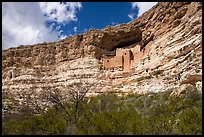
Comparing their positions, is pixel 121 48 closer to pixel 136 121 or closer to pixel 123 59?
pixel 123 59

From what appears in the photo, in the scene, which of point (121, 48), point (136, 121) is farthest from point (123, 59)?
point (136, 121)

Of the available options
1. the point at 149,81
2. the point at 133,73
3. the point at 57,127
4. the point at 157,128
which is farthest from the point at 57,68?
the point at 157,128

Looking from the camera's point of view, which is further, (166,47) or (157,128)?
(166,47)

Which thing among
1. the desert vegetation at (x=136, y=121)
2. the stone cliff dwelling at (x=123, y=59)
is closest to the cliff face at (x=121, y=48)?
the stone cliff dwelling at (x=123, y=59)

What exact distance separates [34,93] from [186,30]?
44.5ft

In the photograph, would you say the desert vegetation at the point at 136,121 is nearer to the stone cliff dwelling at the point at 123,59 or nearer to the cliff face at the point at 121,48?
the cliff face at the point at 121,48

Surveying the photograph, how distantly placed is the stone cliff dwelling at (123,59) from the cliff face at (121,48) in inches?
8.0

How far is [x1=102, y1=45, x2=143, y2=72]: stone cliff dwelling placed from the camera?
26467mm

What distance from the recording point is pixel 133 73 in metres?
25.0

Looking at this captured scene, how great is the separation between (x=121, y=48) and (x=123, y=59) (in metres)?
2.00

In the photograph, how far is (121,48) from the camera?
2898 centimetres

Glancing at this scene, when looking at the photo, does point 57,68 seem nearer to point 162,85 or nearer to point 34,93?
point 34,93

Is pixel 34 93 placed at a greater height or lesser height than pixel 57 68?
lesser

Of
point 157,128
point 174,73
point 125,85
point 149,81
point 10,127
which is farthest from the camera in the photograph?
point 125,85
